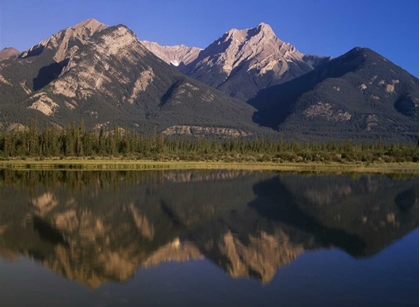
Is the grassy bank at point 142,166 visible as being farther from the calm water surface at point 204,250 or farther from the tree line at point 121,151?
the calm water surface at point 204,250

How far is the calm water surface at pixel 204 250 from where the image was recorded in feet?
64.2

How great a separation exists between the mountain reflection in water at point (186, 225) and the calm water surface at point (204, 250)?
0.26 ft

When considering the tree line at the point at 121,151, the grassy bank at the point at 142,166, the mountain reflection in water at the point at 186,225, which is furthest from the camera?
the tree line at the point at 121,151

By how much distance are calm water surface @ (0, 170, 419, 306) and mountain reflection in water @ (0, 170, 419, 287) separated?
79mm

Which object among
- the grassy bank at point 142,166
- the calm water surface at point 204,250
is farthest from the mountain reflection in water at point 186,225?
the grassy bank at point 142,166

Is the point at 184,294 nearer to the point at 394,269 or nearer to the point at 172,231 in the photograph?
the point at 394,269

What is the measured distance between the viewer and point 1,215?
3509cm

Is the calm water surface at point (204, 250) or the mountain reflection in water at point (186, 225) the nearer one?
the calm water surface at point (204, 250)

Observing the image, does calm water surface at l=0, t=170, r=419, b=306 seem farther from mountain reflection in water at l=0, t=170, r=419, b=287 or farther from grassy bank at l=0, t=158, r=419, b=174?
grassy bank at l=0, t=158, r=419, b=174

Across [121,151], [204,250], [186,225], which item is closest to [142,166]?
[121,151]

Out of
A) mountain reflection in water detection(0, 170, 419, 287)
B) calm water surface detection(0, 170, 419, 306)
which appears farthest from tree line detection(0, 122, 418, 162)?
calm water surface detection(0, 170, 419, 306)

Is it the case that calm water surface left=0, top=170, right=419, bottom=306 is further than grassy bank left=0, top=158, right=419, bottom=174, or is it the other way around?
grassy bank left=0, top=158, right=419, bottom=174

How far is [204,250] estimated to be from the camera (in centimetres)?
2664

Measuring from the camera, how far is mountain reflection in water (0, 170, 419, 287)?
24469 millimetres
